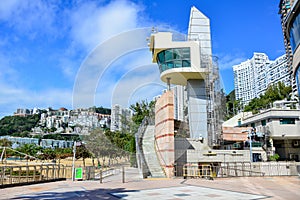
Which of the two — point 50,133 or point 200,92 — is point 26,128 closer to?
point 50,133

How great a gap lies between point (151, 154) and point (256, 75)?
76.6m

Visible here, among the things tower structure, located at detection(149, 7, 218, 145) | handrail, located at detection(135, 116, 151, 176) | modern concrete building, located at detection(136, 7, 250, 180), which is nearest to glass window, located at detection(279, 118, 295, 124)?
modern concrete building, located at detection(136, 7, 250, 180)

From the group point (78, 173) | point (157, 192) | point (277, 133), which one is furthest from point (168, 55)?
point (157, 192)

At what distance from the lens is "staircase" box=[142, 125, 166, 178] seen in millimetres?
19391

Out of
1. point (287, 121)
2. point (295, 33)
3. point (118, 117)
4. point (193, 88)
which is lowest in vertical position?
point (287, 121)

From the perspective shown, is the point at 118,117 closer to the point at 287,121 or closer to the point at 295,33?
the point at 287,121

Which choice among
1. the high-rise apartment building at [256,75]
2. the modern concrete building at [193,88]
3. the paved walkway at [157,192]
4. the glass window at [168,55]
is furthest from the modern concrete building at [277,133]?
the high-rise apartment building at [256,75]

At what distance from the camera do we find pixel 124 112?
39.9 meters

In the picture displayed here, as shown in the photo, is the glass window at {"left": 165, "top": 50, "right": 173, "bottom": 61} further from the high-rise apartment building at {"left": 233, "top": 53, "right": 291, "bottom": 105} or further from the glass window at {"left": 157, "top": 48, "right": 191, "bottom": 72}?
the high-rise apartment building at {"left": 233, "top": 53, "right": 291, "bottom": 105}

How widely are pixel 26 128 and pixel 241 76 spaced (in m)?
98.4

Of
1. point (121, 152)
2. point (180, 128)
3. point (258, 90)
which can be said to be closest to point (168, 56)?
point (180, 128)

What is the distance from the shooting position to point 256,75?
8850 centimetres

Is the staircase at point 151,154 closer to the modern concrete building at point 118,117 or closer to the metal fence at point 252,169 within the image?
the metal fence at point 252,169

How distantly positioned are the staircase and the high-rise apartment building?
55355 millimetres
